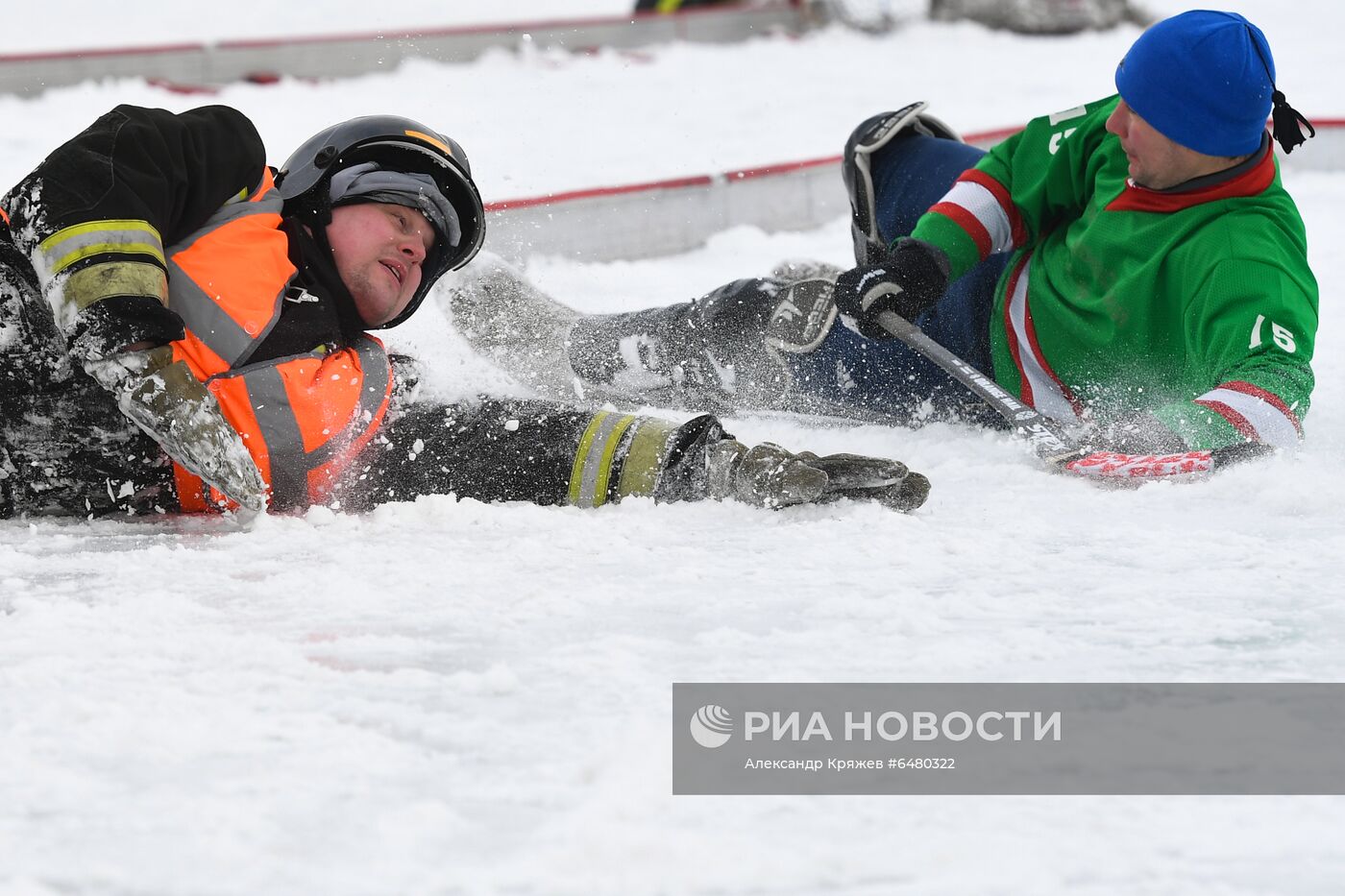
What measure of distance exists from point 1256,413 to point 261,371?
1466 millimetres

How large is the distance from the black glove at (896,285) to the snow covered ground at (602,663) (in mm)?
224

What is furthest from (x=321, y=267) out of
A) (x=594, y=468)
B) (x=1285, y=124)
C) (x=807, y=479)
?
(x=1285, y=124)

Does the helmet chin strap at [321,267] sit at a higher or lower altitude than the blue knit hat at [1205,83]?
lower

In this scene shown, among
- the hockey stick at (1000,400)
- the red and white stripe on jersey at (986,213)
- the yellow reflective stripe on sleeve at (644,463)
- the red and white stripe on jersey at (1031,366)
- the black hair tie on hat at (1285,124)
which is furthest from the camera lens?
the red and white stripe on jersey at (986,213)

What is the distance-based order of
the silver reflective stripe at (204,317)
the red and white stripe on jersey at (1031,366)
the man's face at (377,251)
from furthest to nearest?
the red and white stripe on jersey at (1031,366), the man's face at (377,251), the silver reflective stripe at (204,317)

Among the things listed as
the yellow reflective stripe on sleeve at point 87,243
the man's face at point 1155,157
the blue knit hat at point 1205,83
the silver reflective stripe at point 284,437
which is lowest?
the silver reflective stripe at point 284,437

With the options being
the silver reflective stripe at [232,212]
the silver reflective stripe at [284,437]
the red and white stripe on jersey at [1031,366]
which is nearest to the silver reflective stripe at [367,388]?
the silver reflective stripe at [284,437]

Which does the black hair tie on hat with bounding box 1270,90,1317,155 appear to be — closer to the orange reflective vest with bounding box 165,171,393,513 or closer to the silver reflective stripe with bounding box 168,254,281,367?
the orange reflective vest with bounding box 165,171,393,513

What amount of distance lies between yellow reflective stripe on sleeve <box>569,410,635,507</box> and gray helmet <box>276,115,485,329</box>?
0.43 m

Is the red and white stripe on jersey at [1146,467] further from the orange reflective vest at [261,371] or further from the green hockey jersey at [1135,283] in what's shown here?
the orange reflective vest at [261,371]

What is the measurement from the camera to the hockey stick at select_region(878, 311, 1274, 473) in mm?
2160

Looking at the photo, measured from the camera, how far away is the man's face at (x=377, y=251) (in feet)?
7.32

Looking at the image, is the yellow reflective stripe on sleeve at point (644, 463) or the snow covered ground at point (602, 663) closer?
the snow covered ground at point (602, 663)

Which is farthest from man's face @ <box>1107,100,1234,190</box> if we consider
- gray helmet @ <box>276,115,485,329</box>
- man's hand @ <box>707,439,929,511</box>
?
gray helmet @ <box>276,115,485,329</box>
